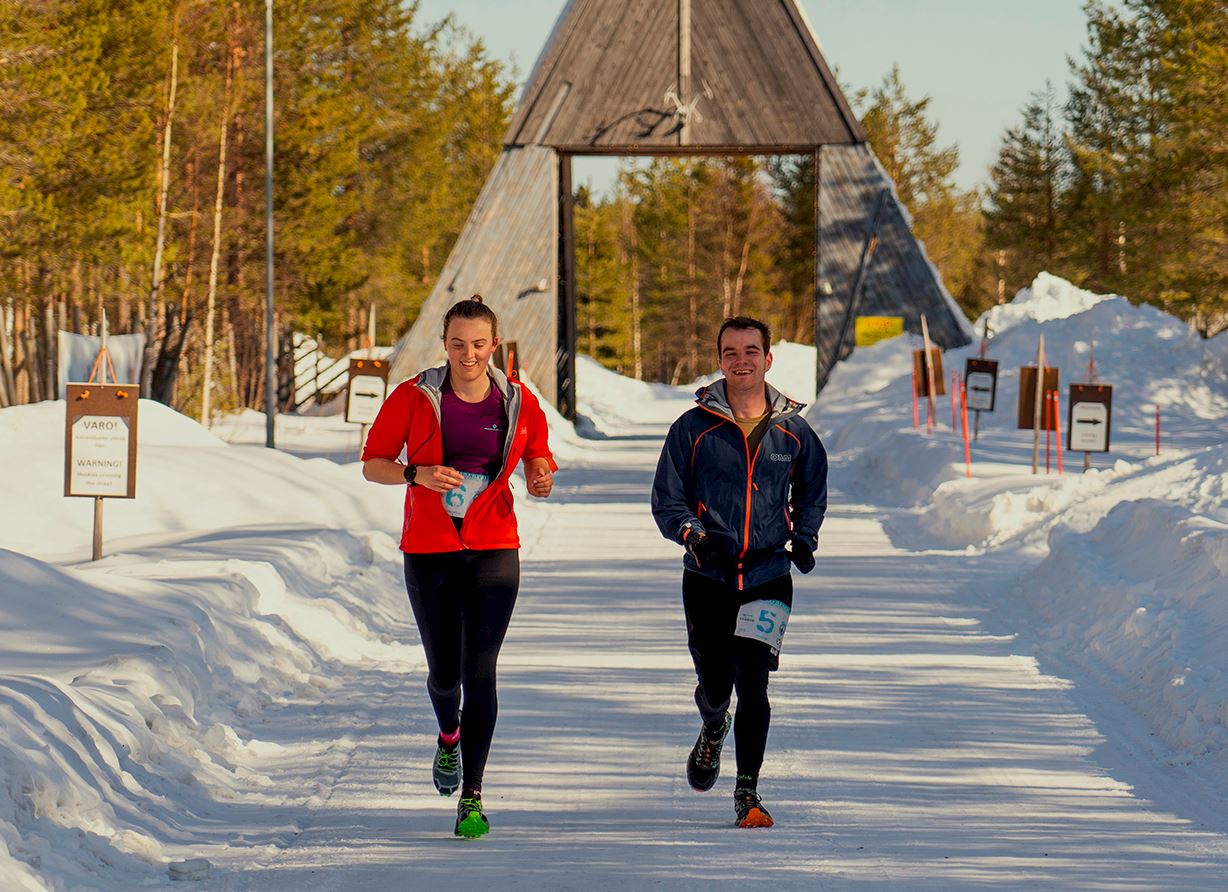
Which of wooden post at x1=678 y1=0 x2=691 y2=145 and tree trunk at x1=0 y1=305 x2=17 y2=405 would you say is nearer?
tree trunk at x1=0 y1=305 x2=17 y2=405

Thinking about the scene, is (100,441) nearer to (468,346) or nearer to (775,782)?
(468,346)

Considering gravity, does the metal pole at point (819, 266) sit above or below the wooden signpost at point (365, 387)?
above

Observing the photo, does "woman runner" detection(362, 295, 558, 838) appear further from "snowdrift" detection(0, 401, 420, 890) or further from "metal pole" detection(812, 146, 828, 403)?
"metal pole" detection(812, 146, 828, 403)

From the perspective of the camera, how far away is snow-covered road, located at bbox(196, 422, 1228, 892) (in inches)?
244

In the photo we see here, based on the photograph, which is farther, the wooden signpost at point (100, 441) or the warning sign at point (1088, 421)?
the warning sign at point (1088, 421)

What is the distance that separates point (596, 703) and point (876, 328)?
3053 centimetres

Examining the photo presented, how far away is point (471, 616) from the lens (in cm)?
672

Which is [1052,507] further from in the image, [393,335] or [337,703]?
[393,335]

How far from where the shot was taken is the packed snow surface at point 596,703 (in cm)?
630

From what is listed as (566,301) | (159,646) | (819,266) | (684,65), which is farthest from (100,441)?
(566,301)

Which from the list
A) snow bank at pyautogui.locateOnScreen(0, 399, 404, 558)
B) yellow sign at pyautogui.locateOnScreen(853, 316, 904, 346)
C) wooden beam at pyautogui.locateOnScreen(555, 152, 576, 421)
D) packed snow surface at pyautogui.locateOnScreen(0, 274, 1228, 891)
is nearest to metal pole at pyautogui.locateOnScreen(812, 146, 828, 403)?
yellow sign at pyautogui.locateOnScreen(853, 316, 904, 346)

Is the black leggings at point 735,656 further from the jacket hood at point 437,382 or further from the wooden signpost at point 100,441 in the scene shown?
the wooden signpost at point 100,441

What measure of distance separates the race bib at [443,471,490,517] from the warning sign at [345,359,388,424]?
15458 millimetres

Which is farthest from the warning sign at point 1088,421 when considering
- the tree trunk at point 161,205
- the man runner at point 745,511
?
the tree trunk at point 161,205
